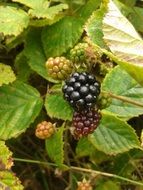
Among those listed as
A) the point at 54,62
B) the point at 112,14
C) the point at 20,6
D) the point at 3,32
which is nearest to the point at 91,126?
the point at 54,62

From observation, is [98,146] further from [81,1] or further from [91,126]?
[81,1]

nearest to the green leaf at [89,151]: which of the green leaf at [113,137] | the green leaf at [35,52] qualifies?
the green leaf at [113,137]

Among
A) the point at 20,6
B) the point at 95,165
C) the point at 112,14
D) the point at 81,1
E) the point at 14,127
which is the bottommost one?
the point at 95,165

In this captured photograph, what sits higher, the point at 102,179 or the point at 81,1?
the point at 81,1

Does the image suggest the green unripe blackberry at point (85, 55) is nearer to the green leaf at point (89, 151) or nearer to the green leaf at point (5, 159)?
the green leaf at point (5, 159)

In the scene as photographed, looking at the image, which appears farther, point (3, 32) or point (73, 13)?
point (73, 13)

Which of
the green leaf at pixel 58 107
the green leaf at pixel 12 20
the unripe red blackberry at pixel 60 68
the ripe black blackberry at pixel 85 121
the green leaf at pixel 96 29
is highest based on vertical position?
the green leaf at pixel 96 29
